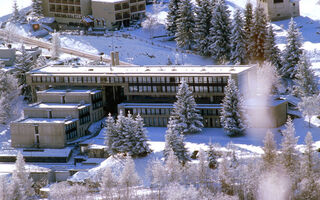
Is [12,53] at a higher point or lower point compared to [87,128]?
higher

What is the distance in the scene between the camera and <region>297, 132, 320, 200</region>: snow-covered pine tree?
99625 millimetres

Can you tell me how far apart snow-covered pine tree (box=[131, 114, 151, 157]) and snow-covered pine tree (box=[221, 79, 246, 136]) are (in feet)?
37.7

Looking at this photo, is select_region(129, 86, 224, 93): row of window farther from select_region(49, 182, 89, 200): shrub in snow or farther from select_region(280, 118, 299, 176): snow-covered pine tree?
select_region(49, 182, 89, 200): shrub in snow

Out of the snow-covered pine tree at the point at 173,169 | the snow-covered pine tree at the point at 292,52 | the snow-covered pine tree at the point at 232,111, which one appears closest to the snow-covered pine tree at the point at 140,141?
the snow-covered pine tree at the point at 173,169

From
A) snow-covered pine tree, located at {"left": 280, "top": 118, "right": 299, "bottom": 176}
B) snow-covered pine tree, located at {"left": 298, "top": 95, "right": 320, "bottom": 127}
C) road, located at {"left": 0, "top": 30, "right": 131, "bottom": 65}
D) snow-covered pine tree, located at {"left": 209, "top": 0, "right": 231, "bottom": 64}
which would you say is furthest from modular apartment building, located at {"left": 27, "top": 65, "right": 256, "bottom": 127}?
snow-covered pine tree, located at {"left": 280, "top": 118, "right": 299, "bottom": 176}

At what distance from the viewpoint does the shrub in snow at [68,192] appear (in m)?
102

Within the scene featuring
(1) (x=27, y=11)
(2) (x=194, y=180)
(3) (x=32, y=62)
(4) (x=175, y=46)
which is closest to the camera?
(2) (x=194, y=180)

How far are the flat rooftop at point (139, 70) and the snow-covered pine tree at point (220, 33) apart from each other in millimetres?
14155

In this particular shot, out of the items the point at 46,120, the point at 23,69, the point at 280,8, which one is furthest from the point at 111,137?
the point at 280,8

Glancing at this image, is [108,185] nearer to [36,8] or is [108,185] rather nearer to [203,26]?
[203,26]

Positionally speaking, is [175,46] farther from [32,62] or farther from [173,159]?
[173,159]

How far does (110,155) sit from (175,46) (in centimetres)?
4300

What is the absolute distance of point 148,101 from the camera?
420 ft

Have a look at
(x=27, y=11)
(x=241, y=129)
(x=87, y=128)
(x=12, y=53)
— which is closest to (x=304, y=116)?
(x=241, y=129)
